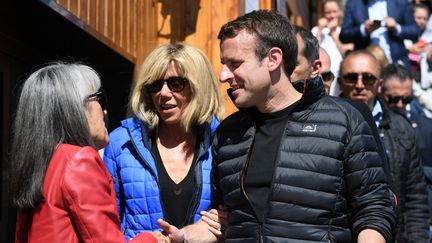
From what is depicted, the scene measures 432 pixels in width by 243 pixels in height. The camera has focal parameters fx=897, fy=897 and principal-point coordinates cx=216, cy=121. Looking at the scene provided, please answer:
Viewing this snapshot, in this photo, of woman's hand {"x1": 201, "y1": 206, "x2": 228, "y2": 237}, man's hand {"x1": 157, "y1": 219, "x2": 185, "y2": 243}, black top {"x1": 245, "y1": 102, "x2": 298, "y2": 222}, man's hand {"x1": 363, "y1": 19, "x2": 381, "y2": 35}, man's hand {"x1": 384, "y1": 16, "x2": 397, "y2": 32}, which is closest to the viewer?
black top {"x1": 245, "y1": 102, "x2": 298, "y2": 222}

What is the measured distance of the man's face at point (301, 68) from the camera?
17.1 ft

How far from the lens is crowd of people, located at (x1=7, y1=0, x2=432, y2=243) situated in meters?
3.73

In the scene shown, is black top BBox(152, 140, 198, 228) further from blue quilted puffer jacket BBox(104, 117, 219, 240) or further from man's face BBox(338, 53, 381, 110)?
man's face BBox(338, 53, 381, 110)

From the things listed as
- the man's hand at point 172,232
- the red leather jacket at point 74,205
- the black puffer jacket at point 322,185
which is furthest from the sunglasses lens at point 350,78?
Result: the red leather jacket at point 74,205

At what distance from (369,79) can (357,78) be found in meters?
0.09

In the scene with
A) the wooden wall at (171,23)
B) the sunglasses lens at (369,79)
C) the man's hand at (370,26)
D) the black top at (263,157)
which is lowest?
the black top at (263,157)

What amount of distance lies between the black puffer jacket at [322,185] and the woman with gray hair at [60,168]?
59 centimetres

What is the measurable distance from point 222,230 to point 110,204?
964mm

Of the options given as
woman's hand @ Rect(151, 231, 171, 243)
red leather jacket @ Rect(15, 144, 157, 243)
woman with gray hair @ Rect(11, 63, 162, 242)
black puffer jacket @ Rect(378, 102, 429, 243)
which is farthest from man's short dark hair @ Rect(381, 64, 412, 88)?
red leather jacket @ Rect(15, 144, 157, 243)

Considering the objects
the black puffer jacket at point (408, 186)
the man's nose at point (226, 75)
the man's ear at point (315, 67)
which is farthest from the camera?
the black puffer jacket at point (408, 186)

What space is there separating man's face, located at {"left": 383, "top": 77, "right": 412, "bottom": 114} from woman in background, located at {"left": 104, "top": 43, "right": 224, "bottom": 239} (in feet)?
8.70

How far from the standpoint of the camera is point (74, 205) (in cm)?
361

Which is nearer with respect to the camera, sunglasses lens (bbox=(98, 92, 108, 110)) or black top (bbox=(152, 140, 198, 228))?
sunglasses lens (bbox=(98, 92, 108, 110))

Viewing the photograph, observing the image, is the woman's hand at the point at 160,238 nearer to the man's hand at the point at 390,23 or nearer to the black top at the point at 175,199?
the black top at the point at 175,199
